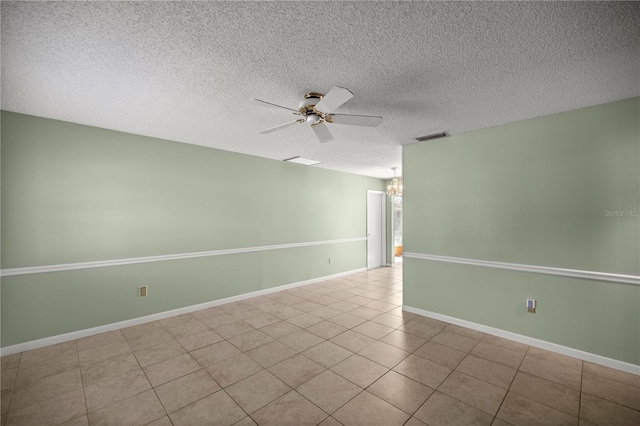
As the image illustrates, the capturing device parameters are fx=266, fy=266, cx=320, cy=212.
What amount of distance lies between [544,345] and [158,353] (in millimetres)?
4300

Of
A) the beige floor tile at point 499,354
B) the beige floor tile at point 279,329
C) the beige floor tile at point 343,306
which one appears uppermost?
the beige floor tile at point 279,329

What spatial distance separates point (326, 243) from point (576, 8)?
5.31 m

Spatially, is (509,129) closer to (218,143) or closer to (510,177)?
(510,177)

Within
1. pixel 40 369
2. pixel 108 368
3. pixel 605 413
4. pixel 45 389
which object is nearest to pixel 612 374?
pixel 605 413

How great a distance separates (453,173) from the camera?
3.77 meters

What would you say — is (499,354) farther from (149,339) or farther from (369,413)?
(149,339)

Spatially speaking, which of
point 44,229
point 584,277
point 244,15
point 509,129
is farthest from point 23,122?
point 584,277

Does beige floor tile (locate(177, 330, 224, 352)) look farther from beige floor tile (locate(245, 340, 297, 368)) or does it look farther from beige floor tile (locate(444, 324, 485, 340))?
beige floor tile (locate(444, 324, 485, 340))

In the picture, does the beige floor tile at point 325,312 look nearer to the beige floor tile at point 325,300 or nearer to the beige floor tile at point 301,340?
the beige floor tile at point 325,300

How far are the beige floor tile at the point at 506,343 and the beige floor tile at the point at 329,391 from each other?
191 cm

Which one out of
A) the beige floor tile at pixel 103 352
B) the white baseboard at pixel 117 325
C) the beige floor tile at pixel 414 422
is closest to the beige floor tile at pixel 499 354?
the beige floor tile at pixel 414 422

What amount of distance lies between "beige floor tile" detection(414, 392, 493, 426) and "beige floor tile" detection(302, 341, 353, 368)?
3.05 feet

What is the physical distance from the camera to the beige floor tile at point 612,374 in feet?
7.93

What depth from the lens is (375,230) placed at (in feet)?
25.2
